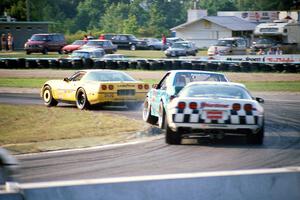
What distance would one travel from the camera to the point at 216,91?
41.2 feet

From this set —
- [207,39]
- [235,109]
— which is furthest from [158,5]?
[235,109]

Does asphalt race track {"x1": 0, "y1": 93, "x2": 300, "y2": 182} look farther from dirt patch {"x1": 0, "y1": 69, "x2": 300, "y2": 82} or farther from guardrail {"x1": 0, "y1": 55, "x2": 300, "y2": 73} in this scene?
guardrail {"x1": 0, "y1": 55, "x2": 300, "y2": 73}

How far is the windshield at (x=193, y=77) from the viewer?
14.6 m

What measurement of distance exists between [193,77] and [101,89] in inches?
172

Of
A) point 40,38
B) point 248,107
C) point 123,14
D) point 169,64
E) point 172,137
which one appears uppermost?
point 248,107

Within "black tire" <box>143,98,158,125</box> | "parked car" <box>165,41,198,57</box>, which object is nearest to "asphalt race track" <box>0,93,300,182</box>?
"black tire" <box>143,98,158,125</box>

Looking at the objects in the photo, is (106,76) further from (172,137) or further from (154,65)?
(154,65)

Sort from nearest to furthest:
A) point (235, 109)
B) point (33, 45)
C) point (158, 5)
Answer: point (235, 109)
point (33, 45)
point (158, 5)

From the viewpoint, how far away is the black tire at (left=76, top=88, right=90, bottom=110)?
1906 cm

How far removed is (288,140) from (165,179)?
7.87 meters

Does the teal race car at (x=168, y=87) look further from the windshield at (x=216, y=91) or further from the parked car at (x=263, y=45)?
the parked car at (x=263, y=45)

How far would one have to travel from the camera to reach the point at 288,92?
26.7 m

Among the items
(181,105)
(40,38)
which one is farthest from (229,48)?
(181,105)

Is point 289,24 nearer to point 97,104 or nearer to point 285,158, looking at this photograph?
point 97,104
